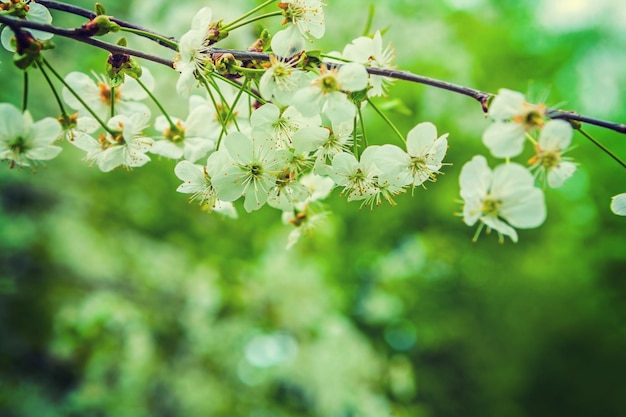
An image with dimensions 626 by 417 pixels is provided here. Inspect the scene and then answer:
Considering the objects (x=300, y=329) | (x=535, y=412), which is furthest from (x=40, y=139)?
(x=535, y=412)

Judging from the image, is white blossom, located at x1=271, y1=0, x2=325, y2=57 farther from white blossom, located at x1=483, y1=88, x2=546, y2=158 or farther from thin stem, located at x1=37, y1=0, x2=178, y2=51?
white blossom, located at x1=483, y1=88, x2=546, y2=158

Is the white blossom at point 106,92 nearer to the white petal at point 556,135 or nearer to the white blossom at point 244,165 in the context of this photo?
the white blossom at point 244,165

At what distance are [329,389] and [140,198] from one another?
238 cm

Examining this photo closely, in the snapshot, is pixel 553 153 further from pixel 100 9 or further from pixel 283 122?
pixel 100 9

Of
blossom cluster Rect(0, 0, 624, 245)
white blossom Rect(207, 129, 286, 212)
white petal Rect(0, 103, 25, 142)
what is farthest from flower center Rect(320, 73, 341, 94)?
white petal Rect(0, 103, 25, 142)

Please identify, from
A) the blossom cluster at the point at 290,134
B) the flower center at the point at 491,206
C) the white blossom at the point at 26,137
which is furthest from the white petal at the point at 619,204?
the white blossom at the point at 26,137

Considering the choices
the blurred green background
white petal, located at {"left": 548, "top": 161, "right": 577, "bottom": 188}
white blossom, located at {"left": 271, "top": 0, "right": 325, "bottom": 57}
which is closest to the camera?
white petal, located at {"left": 548, "top": 161, "right": 577, "bottom": 188}

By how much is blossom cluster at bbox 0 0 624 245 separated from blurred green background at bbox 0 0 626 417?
6.74 feet

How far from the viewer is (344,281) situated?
470 centimetres

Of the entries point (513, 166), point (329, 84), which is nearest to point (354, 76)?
point (329, 84)

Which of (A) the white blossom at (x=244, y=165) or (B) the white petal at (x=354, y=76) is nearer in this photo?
(B) the white petal at (x=354, y=76)

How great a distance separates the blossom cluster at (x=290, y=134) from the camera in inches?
28.2

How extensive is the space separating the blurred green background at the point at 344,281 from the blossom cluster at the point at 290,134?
6.74 ft

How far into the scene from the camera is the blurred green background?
3.18 meters
